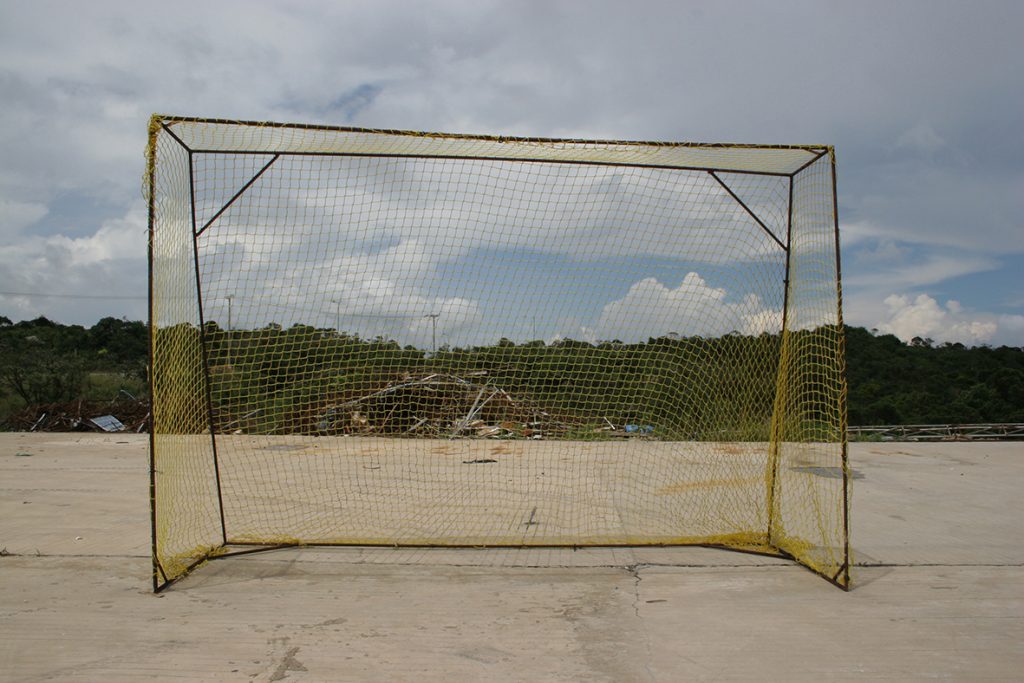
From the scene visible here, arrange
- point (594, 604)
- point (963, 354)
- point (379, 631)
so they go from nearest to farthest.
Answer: point (379, 631)
point (594, 604)
point (963, 354)

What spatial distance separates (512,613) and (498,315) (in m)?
2.35

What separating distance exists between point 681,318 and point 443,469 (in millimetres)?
4436

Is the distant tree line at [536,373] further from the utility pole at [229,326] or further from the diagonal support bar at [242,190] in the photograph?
the diagonal support bar at [242,190]

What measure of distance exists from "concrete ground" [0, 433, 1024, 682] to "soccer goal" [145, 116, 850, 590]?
1.14 ft

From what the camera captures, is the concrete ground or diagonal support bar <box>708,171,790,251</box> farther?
diagonal support bar <box>708,171,790,251</box>

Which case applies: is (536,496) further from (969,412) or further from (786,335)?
(969,412)

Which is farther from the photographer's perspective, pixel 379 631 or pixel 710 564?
pixel 710 564

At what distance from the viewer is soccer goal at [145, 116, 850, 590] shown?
4465 millimetres

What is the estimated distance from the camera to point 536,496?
6762 millimetres

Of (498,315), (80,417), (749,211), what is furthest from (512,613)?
(80,417)

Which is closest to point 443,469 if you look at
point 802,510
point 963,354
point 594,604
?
point 802,510

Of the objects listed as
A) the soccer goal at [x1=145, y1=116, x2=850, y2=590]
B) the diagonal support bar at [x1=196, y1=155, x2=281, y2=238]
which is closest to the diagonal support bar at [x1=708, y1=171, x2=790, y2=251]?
the soccer goal at [x1=145, y1=116, x2=850, y2=590]

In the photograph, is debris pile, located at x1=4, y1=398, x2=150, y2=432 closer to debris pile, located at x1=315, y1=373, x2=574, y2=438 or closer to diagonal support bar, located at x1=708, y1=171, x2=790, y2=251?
debris pile, located at x1=315, y1=373, x2=574, y2=438

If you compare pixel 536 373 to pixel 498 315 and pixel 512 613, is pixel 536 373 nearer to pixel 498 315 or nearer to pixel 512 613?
pixel 498 315
